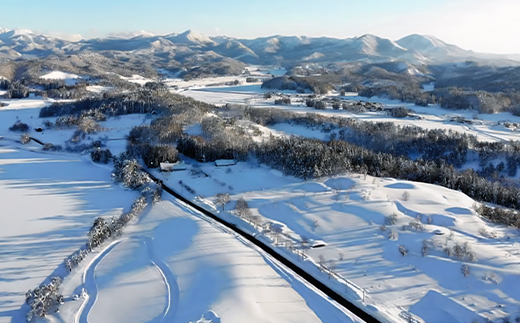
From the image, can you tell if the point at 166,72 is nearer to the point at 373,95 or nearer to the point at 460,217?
the point at 373,95

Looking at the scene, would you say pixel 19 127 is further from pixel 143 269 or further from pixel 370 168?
pixel 370 168

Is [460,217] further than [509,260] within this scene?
Yes

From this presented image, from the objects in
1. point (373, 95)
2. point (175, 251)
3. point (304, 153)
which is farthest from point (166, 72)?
point (175, 251)

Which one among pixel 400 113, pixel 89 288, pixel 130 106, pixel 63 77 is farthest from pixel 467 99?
pixel 63 77

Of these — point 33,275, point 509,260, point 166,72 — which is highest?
point 166,72

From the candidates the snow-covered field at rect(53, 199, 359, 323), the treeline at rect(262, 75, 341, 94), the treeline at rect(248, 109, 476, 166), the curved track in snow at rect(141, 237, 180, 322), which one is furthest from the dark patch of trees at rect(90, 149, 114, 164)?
the treeline at rect(262, 75, 341, 94)

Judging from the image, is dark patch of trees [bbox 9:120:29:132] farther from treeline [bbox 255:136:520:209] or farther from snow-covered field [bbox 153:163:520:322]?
treeline [bbox 255:136:520:209]
